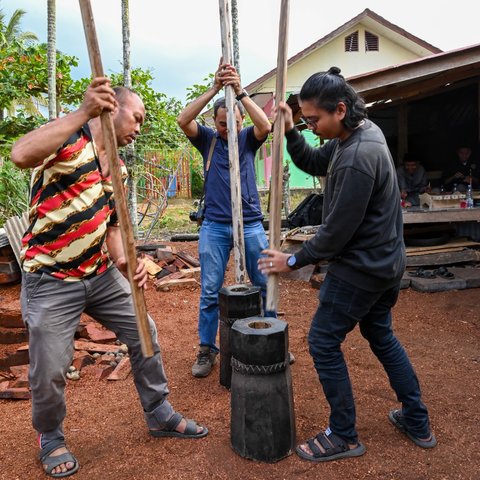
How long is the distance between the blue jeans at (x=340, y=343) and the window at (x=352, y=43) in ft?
64.5

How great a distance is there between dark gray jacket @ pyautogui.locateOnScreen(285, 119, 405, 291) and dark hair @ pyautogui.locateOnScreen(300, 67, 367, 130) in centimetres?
7

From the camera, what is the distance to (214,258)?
3875 millimetres

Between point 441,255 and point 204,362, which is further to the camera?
point 441,255

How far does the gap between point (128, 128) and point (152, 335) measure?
1192mm

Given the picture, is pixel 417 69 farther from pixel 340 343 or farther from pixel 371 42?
pixel 371 42

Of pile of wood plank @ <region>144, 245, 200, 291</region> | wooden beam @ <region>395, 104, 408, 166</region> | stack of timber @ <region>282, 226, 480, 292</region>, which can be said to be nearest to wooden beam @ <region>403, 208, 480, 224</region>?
stack of timber @ <region>282, 226, 480, 292</region>

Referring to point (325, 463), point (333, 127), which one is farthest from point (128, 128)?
point (325, 463)

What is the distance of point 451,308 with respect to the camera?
228 inches

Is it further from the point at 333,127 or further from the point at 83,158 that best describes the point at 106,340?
the point at 333,127

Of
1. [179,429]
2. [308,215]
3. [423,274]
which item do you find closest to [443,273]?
[423,274]

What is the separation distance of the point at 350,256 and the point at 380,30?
2042 centimetres

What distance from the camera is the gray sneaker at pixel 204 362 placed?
3910 mm

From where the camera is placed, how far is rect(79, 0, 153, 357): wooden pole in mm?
2150

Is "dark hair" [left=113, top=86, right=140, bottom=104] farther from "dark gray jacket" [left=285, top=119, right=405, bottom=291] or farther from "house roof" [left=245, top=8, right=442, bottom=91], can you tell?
"house roof" [left=245, top=8, right=442, bottom=91]
